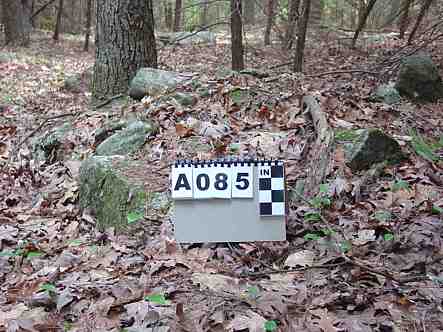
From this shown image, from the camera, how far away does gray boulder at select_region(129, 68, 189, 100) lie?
6102 mm

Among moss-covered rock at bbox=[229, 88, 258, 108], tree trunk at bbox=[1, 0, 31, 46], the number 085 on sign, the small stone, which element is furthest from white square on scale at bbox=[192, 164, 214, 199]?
tree trunk at bbox=[1, 0, 31, 46]

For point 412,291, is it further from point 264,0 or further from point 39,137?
point 264,0

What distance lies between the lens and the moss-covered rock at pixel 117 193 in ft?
12.5

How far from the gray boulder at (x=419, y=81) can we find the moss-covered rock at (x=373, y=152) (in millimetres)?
2327

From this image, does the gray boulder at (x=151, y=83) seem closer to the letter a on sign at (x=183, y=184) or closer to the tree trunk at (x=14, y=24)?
the letter a on sign at (x=183, y=184)

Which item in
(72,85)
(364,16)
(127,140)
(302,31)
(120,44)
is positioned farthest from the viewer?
(364,16)

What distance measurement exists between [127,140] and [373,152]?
236 centimetres

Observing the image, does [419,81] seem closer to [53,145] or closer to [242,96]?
[242,96]

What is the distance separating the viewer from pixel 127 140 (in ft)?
16.0

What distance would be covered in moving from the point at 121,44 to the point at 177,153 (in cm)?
262

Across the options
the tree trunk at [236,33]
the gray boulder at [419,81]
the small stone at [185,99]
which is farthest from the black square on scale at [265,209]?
the tree trunk at [236,33]

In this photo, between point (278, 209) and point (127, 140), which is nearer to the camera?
point (278, 209)

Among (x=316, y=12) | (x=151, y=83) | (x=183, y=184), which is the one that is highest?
(x=316, y=12)

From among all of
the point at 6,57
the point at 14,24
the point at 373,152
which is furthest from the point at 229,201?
the point at 14,24
